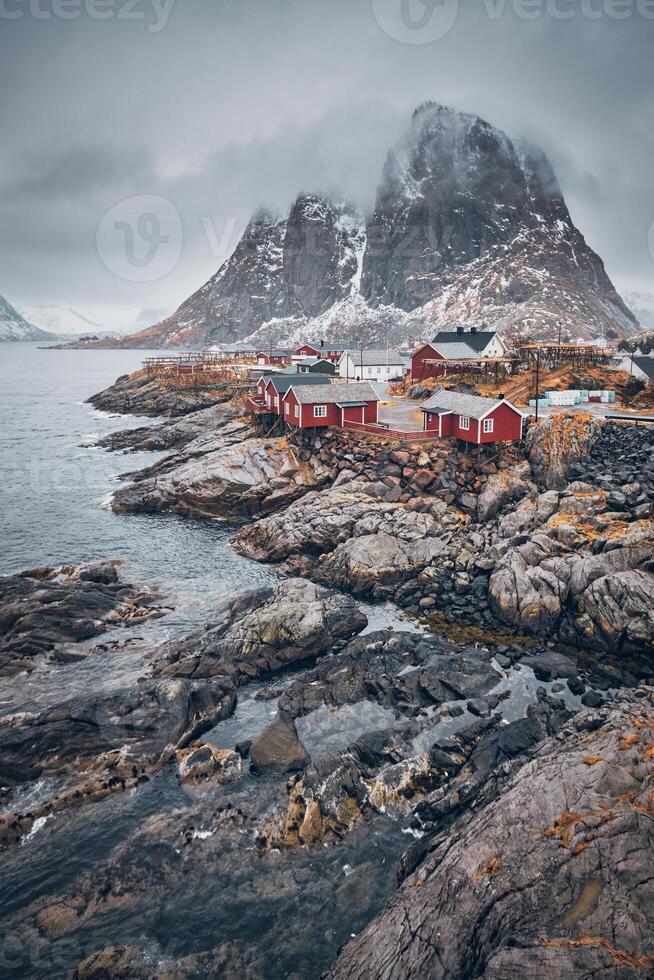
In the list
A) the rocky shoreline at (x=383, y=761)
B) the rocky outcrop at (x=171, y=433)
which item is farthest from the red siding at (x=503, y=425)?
the rocky outcrop at (x=171, y=433)

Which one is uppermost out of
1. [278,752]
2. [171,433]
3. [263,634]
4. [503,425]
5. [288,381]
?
[288,381]

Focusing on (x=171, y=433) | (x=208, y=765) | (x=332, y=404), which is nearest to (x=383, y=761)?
(x=208, y=765)

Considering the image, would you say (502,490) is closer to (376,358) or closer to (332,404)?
(332,404)

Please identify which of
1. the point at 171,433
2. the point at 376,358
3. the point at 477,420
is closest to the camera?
the point at 477,420

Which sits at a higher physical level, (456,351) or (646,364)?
(456,351)

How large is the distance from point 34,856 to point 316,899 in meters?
8.93

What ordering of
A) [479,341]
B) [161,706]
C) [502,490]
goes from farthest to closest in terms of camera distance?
[479,341], [502,490], [161,706]

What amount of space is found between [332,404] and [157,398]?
5736 cm

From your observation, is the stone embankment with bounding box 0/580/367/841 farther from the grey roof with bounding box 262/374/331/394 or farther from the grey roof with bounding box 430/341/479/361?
the grey roof with bounding box 430/341/479/361

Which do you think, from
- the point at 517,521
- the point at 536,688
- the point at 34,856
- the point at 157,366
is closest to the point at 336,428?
the point at 517,521

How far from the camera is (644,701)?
2139 centimetres

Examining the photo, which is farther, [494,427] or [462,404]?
[462,404]

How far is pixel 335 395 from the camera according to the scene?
5125 cm

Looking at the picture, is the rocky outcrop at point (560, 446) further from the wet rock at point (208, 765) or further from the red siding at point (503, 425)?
the wet rock at point (208, 765)
